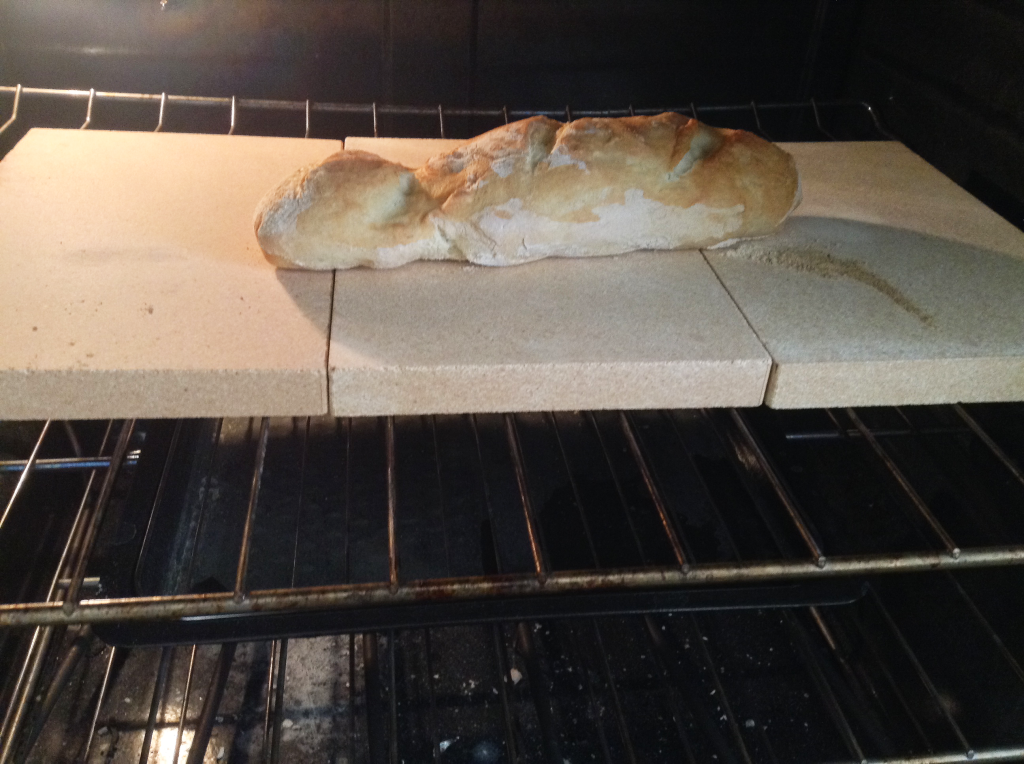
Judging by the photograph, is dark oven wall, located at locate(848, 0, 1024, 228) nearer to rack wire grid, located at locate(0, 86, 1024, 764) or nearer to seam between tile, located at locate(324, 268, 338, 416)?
rack wire grid, located at locate(0, 86, 1024, 764)

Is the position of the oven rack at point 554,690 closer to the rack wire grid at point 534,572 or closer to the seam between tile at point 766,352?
the rack wire grid at point 534,572

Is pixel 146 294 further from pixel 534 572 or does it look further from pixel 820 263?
pixel 820 263

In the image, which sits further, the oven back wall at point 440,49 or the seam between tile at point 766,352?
the oven back wall at point 440,49

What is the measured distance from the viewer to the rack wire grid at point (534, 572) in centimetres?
112

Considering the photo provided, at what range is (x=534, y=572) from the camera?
103cm

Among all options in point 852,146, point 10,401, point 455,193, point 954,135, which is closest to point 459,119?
point 455,193

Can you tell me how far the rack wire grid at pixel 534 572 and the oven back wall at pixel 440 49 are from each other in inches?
2.2

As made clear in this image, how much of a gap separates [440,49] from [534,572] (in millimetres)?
1016

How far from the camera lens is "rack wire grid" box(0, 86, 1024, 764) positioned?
1121mm

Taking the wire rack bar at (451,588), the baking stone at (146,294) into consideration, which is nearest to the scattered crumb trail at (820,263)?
the wire rack bar at (451,588)

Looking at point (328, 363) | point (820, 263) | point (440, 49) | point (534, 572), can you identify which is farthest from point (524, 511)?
point (440, 49)

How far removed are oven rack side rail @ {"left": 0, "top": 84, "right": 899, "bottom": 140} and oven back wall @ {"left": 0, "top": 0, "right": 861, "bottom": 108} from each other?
0.03 m

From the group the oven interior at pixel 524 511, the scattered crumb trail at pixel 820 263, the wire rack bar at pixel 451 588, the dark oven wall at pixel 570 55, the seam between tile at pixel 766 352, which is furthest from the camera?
the dark oven wall at pixel 570 55

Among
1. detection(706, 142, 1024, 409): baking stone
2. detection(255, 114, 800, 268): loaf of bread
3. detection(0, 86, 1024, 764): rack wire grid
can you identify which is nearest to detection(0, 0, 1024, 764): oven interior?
detection(0, 86, 1024, 764): rack wire grid
